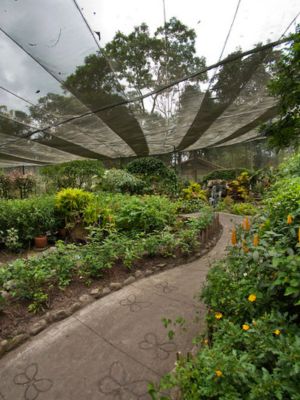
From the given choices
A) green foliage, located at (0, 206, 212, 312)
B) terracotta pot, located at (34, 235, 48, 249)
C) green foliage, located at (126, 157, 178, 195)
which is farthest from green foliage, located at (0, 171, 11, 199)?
green foliage, located at (0, 206, 212, 312)

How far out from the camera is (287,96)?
2.11 meters

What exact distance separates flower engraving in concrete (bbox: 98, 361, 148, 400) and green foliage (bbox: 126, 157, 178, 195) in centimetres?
548

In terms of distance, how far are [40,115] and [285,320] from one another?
16.2 ft

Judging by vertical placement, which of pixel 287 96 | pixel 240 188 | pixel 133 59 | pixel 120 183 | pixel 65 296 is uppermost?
pixel 133 59

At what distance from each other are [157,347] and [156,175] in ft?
18.6

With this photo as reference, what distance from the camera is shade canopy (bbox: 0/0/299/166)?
8.52 feet

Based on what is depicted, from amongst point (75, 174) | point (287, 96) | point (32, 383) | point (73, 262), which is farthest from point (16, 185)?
point (287, 96)

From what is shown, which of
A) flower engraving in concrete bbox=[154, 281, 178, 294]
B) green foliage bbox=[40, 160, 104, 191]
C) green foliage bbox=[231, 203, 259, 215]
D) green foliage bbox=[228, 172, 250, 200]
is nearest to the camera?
flower engraving in concrete bbox=[154, 281, 178, 294]

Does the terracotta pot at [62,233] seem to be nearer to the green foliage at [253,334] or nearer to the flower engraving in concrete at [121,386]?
the flower engraving in concrete at [121,386]

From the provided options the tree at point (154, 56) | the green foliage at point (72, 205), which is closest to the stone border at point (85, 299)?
the green foliage at point (72, 205)

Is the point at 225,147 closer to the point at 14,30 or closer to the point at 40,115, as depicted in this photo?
the point at 40,115

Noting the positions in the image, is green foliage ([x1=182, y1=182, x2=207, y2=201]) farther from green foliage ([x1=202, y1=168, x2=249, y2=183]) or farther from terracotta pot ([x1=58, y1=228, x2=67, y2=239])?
terracotta pot ([x1=58, y1=228, x2=67, y2=239])

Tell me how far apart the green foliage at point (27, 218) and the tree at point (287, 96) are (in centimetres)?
374

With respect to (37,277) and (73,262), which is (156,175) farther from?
(37,277)
